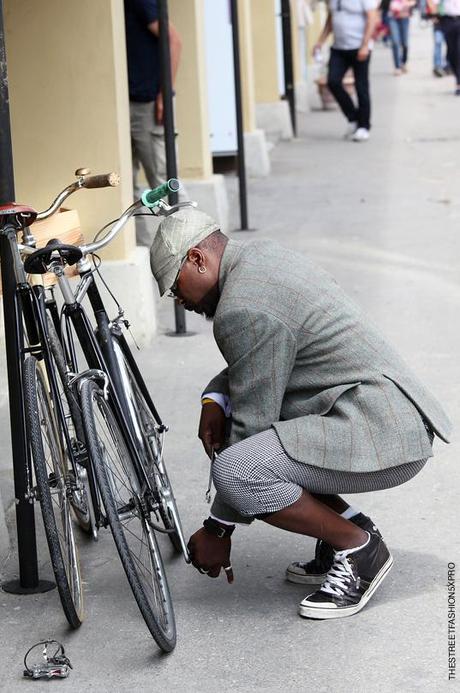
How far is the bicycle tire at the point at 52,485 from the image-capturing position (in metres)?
3.83

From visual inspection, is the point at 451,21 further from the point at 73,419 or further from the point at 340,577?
the point at 73,419

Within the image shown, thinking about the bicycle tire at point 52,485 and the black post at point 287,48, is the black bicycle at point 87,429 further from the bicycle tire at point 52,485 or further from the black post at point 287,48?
the black post at point 287,48

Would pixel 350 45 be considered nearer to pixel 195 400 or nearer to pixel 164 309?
pixel 164 309

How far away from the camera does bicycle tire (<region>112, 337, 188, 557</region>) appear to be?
4.21 metres

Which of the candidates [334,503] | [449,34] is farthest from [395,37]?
[334,503]

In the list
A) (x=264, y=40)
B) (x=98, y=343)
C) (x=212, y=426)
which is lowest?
(x=212, y=426)

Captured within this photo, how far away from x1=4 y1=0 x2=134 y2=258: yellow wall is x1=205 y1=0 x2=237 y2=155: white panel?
5028 millimetres

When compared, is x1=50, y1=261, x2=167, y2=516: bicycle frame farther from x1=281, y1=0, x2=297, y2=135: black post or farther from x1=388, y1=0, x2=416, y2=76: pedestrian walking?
x1=388, y1=0, x2=416, y2=76: pedestrian walking

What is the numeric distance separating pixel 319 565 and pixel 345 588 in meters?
0.26

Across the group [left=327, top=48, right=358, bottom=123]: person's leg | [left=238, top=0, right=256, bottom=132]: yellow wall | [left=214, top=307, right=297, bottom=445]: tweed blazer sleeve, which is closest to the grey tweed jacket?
[left=214, top=307, right=297, bottom=445]: tweed blazer sleeve

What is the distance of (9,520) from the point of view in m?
5.04

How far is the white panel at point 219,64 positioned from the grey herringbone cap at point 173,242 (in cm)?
842

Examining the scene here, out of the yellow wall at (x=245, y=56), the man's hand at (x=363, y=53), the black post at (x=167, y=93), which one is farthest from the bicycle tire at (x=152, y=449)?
the man's hand at (x=363, y=53)

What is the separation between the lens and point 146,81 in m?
9.06
